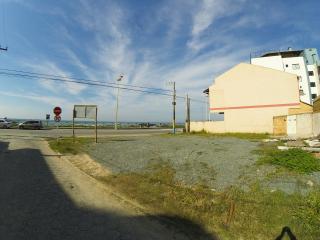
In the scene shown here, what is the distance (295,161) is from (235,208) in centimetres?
584

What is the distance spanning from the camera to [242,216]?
735 cm

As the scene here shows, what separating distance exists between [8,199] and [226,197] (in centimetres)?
644

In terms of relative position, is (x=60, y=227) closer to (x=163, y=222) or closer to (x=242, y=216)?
(x=163, y=222)

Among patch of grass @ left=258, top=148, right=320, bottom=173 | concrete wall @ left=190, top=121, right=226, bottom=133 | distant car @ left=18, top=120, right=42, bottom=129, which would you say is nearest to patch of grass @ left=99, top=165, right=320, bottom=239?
patch of grass @ left=258, top=148, right=320, bottom=173

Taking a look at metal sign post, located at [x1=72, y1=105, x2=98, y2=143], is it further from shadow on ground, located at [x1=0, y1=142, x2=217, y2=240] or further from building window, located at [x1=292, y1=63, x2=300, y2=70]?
building window, located at [x1=292, y1=63, x2=300, y2=70]

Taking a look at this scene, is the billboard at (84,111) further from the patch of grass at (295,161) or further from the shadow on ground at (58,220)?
the patch of grass at (295,161)

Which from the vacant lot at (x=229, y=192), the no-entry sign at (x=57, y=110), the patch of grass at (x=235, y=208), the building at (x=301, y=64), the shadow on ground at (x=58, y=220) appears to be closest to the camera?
the shadow on ground at (x=58, y=220)

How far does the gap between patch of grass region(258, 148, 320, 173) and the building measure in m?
43.8

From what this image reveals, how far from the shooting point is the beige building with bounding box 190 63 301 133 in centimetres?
3588

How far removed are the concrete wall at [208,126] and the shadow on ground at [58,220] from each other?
33.0m

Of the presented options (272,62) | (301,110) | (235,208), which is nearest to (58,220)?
(235,208)

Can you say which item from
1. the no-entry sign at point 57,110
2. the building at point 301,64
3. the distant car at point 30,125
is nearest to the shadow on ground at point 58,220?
the no-entry sign at point 57,110

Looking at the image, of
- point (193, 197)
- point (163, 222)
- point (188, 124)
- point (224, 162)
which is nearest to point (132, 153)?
point (224, 162)

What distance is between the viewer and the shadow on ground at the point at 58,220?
6.37m
